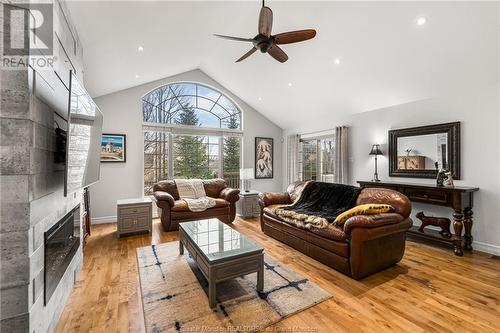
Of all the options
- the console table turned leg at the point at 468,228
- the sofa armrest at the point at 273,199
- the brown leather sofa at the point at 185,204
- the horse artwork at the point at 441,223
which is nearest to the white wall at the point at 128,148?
the brown leather sofa at the point at 185,204

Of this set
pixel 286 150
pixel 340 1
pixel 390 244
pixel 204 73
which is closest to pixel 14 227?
pixel 390 244

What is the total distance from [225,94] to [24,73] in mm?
4963

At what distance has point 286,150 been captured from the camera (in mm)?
6652

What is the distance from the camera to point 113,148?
15.6 ft

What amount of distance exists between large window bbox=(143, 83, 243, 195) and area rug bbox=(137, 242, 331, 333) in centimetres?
302

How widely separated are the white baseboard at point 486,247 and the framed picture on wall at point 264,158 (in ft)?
14.5

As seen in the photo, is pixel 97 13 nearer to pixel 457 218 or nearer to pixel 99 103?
pixel 99 103

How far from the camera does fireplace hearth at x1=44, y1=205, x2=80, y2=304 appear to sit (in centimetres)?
162

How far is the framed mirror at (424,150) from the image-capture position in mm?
3424

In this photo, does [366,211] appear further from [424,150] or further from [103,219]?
[103,219]

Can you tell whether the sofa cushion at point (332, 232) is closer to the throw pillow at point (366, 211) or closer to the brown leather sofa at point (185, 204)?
the throw pillow at point (366, 211)

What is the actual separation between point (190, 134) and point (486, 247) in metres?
5.79

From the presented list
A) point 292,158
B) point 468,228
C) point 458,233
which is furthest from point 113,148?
point 468,228

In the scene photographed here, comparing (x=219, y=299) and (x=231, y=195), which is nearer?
(x=219, y=299)
